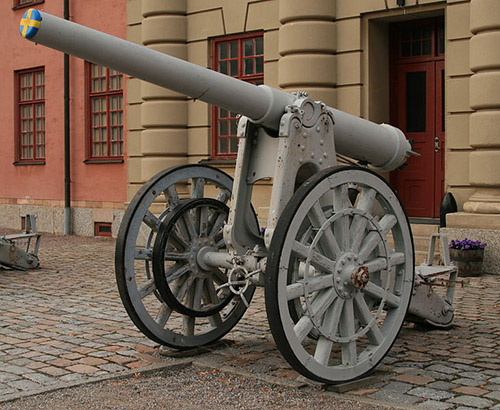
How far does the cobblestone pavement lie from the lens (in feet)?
16.1

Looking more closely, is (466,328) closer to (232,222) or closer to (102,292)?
(232,222)

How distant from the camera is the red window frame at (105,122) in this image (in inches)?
629

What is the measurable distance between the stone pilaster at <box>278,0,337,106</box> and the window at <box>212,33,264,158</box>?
4.54 feet

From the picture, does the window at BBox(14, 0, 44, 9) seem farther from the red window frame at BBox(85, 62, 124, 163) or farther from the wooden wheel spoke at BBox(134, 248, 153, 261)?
the wooden wheel spoke at BBox(134, 248, 153, 261)

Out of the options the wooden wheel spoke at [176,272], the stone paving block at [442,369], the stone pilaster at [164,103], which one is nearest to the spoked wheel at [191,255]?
the wooden wheel spoke at [176,272]

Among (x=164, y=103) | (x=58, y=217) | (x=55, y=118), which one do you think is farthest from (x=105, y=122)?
Answer: (x=164, y=103)

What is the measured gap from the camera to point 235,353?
5875 millimetres

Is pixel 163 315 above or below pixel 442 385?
above

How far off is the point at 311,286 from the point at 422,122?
764cm

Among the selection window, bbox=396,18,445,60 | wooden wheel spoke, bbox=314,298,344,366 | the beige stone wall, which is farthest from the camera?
window, bbox=396,18,445,60

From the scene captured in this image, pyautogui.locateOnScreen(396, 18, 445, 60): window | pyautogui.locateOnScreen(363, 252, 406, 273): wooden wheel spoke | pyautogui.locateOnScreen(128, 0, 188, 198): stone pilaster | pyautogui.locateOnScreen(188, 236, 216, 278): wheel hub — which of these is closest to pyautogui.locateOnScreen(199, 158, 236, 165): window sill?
pyautogui.locateOnScreen(128, 0, 188, 198): stone pilaster

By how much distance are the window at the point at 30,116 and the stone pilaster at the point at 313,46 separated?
754cm

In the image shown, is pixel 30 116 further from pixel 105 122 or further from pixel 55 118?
pixel 105 122

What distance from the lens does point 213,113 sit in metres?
14.0
